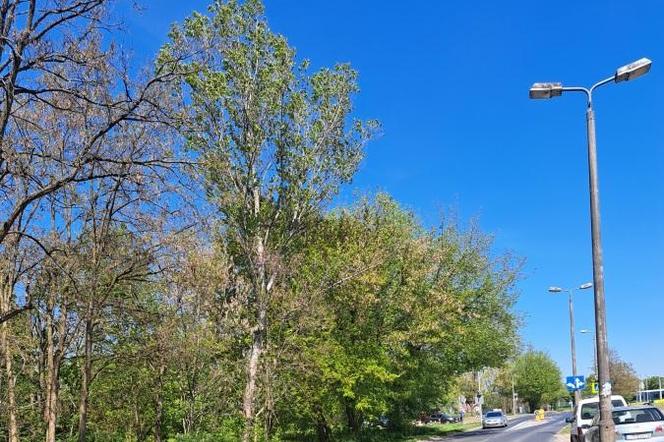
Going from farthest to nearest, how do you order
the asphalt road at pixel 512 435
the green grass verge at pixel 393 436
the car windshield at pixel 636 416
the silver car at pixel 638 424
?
the asphalt road at pixel 512 435 → the green grass verge at pixel 393 436 → the car windshield at pixel 636 416 → the silver car at pixel 638 424

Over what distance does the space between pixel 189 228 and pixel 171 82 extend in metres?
2.82

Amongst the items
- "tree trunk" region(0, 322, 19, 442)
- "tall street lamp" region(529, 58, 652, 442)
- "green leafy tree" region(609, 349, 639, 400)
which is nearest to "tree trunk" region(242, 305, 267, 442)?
"tree trunk" region(0, 322, 19, 442)

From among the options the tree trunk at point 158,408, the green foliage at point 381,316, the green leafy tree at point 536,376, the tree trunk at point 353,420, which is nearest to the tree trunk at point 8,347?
the tree trunk at point 158,408

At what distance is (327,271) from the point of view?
2791cm

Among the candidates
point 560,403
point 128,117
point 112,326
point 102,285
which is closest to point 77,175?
point 128,117

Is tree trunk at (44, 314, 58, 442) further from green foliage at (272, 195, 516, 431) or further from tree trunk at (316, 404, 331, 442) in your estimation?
tree trunk at (316, 404, 331, 442)

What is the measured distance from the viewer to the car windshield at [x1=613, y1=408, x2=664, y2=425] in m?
16.4

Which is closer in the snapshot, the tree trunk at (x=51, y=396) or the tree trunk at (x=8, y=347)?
the tree trunk at (x=51, y=396)

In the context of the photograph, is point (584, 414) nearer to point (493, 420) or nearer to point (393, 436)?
point (393, 436)

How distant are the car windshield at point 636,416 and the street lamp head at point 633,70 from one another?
29.2 feet

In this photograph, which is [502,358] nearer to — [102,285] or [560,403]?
[102,285]

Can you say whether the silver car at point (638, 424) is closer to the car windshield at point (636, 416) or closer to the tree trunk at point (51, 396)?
the car windshield at point (636, 416)

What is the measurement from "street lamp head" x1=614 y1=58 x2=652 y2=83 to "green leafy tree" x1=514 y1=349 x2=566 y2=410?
10062 cm

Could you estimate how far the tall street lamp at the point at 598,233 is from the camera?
11617mm
